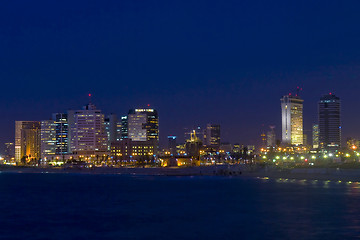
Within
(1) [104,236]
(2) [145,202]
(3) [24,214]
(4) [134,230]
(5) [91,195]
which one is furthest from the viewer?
(5) [91,195]

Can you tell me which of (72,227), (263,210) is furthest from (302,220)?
(72,227)

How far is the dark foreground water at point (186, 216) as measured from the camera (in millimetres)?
48500

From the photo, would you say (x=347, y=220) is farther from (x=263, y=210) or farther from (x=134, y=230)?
(x=134, y=230)

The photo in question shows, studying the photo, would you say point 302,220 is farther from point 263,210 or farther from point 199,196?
point 199,196

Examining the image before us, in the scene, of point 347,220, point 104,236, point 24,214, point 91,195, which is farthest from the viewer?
point 91,195

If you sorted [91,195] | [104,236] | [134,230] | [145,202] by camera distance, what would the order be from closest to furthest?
[104,236] < [134,230] < [145,202] < [91,195]

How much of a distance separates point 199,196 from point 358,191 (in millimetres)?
24880

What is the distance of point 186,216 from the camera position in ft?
199

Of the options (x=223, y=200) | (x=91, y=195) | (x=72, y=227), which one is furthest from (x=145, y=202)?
(x=72, y=227)

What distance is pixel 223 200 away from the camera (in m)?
78.8

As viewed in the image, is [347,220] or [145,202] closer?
[347,220]

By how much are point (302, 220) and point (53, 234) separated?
25.1 meters

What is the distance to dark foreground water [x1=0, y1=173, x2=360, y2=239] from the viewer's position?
159 feet

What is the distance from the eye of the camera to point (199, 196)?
85.9 metres
